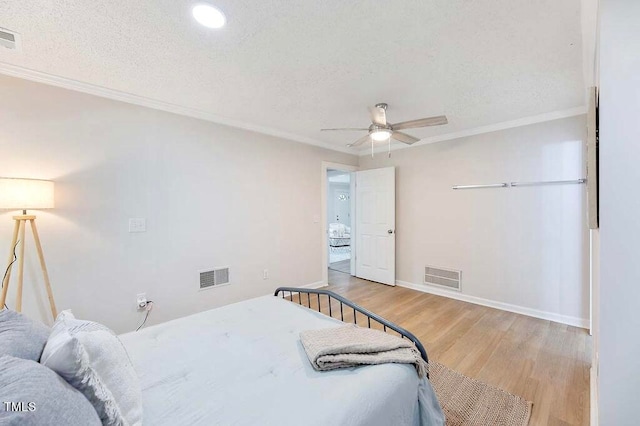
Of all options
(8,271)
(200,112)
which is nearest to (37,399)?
(8,271)

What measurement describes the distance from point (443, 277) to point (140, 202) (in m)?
4.13

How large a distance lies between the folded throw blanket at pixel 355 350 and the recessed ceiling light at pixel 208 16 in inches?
76.3

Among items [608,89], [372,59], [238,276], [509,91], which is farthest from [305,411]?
[509,91]

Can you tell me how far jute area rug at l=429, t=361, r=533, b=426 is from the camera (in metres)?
1.69

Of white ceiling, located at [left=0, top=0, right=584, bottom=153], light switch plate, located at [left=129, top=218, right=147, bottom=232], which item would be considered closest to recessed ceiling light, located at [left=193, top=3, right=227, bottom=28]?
white ceiling, located at [left=0, top=0, right=584, bottom=153]

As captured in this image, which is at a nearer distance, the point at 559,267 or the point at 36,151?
the point at 36,151

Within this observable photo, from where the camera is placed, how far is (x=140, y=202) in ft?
9.00

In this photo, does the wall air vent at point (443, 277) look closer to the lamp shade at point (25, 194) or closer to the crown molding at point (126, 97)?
the crown molding at point (126, 97)

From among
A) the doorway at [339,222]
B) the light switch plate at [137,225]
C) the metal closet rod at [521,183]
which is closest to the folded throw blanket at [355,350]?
the light switch plate at [137,225]

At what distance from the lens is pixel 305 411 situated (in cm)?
96

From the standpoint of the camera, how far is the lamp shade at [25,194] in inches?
75.5

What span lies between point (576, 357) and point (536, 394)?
0.84 meters

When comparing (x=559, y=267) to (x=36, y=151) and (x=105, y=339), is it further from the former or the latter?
(x=36, y=151)

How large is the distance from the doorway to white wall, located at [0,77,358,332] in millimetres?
2128
